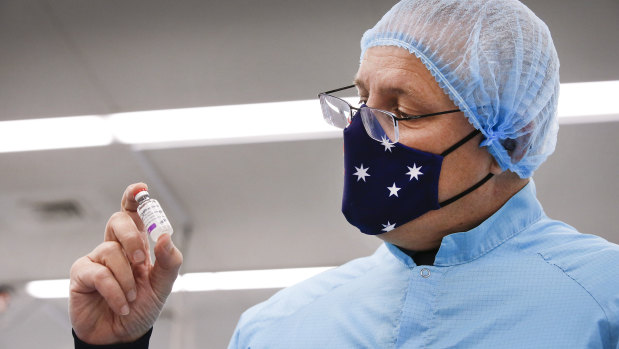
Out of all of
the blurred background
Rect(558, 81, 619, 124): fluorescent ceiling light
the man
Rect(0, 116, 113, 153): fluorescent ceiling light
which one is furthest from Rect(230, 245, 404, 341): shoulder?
Rect(0, 116, 113, 153): fluorescent ceiling light

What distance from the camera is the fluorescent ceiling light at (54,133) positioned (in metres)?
2.78

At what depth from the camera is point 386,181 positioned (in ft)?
3.67

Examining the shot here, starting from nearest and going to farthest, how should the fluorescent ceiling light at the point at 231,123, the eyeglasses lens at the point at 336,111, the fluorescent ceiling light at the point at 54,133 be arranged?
the eyeglasses lens at the point at 336,111
the fluorescent ceiling light at the point at 231,123
the fluorescent ceiling light at the point at 54,133

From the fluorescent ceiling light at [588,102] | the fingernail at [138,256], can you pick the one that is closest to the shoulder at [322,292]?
the fingernail at [138,256]

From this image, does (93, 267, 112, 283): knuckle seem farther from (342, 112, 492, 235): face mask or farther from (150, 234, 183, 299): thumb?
(342, 112, 492, 235): face mask

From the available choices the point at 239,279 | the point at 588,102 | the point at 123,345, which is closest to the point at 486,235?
the point at 123,345

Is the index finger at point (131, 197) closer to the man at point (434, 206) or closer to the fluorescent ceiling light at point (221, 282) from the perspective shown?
the man at point (434, 206)

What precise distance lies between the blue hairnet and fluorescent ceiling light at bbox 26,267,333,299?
2292 millimetres

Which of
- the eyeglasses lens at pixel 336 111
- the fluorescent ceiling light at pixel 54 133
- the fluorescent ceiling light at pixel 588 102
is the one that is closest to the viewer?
the eyeglasses lens at pixel 336 111

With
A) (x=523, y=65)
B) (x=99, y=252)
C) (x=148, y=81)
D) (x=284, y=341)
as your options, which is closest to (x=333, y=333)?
(x=284, y=341)

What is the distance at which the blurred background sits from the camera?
8.25 feet

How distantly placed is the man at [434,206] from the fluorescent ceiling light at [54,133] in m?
1.86

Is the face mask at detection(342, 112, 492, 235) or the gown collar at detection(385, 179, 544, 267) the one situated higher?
the face mask at detection(342, 112, 492, 235)

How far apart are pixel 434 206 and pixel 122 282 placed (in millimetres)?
638
